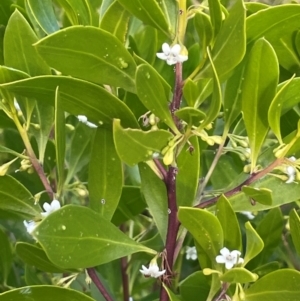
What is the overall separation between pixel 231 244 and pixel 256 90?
0.56ft

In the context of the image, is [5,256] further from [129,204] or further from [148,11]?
[148,11]

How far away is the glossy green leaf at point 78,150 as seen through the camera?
0.88 m

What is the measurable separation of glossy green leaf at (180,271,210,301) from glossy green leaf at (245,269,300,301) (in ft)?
0.35

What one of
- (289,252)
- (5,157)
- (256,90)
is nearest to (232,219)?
(256,90)

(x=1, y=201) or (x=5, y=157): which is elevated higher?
(x=1, y=201)

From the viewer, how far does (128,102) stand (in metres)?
0.73

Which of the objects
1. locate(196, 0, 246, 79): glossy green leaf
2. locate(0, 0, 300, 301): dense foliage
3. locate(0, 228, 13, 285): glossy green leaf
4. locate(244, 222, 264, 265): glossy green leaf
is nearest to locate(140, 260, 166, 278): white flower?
locate(0, 0, 300, 301): dense foliage

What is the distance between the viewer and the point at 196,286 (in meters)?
0.73

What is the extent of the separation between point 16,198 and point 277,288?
0.32 meters

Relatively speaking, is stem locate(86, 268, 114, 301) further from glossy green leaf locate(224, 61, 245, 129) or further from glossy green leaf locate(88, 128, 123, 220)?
glossy green leaf locate(224, 61, 245, 129)

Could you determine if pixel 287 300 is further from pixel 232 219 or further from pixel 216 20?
pixel 216 20

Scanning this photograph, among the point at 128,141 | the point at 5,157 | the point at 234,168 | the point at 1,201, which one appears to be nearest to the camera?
the point at 128,141

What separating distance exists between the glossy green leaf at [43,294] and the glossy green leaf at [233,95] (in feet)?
0.90

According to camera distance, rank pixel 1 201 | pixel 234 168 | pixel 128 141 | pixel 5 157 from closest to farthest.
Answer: pixel 128 141 < pixel 1 201 < pixel 234 168 < pixel 5 157
